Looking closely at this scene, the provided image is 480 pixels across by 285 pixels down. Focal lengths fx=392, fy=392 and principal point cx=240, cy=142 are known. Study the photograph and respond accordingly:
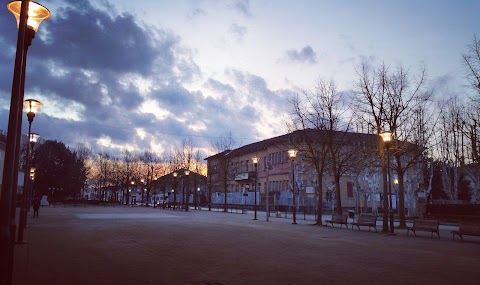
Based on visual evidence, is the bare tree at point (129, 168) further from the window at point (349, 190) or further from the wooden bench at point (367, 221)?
the wooden bench at point (367, 221)

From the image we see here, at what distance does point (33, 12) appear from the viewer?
733cm

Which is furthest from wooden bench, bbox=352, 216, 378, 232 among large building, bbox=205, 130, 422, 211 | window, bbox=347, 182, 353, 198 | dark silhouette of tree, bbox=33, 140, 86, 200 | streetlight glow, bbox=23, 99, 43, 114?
dark silhouette of tree, bbox=33, 140, 86, 200

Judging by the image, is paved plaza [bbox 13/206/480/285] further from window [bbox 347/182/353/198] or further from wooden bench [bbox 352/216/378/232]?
window [bbox 347/182/353/198]

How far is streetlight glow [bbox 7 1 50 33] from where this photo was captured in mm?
7102

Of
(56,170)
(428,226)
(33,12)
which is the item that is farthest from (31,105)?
(56,170)

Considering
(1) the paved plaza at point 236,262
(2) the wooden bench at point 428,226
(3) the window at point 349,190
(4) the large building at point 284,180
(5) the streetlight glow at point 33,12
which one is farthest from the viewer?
(3) the window at point 349,190

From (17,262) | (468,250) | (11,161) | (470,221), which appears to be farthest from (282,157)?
(11,161)

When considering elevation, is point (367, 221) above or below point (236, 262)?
above

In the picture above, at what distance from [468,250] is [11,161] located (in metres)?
15.6

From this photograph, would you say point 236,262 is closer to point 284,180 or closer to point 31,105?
point 31,105

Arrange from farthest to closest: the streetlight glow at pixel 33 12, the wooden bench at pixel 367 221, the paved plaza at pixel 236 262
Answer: the wooden bench at pixel 367 221, the paved plaza at pixel 236 262, the streetlight glow at pixel 33 12

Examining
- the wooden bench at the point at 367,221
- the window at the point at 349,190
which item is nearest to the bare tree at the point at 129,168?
the window at the point at 349,190

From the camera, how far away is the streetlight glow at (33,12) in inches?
280

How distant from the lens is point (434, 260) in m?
12.0
